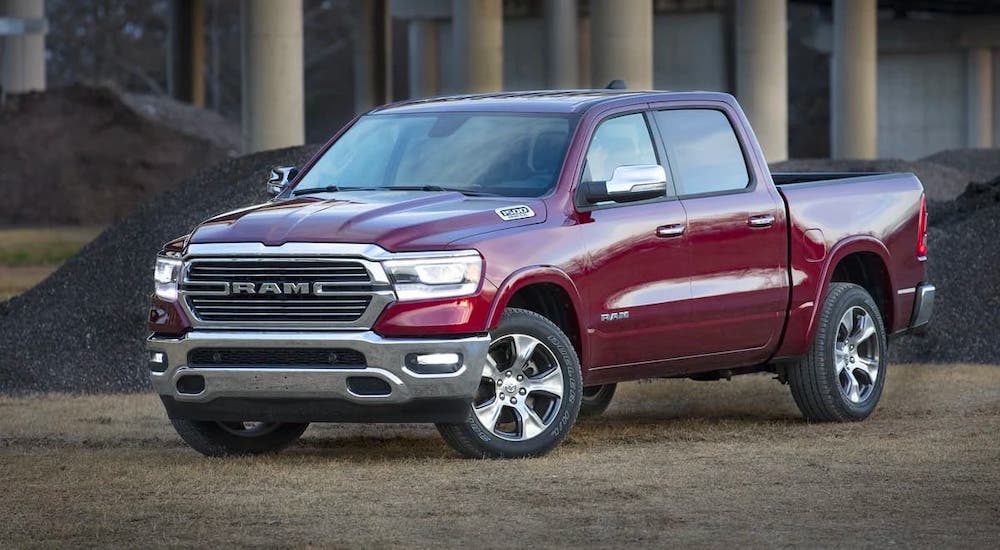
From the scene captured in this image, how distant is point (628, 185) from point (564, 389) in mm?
1098

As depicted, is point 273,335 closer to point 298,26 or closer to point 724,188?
point 724,188

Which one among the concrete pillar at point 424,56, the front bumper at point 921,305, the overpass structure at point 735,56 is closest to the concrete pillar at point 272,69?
the overpass structure at point 735,56

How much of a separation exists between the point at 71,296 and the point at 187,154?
3145cm

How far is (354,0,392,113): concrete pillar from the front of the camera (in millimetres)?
72438

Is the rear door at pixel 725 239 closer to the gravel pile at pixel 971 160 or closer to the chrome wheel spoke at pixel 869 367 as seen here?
the chrome wheel spoke at pixel 869 367

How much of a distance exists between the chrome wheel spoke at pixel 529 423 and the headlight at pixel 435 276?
0.75 m

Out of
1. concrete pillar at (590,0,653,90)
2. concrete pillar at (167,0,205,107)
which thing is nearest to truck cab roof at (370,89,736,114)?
concrete pillar at (590,0,653,90)

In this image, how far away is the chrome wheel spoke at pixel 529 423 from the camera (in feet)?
32.5

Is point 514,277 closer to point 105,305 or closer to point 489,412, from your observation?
point 489,412

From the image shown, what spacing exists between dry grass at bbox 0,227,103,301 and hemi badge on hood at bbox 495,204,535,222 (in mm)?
16094

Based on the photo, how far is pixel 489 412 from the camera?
9.81 m

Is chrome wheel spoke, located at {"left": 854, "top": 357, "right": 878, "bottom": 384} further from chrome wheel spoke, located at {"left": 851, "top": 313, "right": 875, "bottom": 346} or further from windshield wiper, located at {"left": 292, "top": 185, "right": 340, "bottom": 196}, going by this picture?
windshield wiper, located at {"left": 292, "top": 185, "right": 340, "bottom": 196}

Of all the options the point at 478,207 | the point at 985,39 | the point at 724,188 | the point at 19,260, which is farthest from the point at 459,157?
the point at 985,39

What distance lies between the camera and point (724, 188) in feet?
36.7
